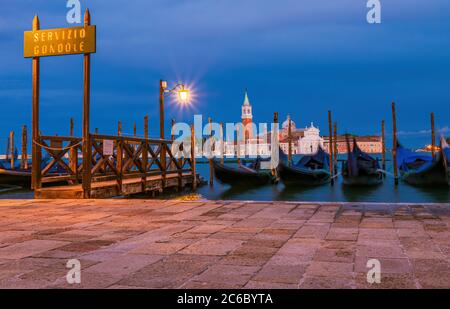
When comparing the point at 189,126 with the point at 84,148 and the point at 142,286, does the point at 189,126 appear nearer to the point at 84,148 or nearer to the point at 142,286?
the point at 84,148

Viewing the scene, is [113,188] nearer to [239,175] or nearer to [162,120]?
[162,120]

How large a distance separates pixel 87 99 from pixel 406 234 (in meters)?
6.48

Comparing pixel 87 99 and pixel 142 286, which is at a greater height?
pixel 87 99

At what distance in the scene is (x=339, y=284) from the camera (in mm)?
2613

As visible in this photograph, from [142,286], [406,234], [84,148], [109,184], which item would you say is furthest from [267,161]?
[142,286]

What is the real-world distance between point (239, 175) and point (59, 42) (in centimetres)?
1505

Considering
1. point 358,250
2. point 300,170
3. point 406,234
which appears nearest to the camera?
point 358,250

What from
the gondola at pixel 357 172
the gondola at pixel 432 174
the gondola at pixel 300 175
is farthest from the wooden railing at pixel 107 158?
the gondola at pixel 432 174

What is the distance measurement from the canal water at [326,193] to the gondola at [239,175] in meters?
0.40

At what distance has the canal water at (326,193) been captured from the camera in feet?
58.1

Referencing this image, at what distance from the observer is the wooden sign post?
812 cm

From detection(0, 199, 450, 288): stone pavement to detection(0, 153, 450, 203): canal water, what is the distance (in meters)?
10.4

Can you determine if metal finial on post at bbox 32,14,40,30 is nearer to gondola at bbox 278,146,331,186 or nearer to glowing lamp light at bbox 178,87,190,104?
glowing lamp light at bbox 178,87,190,104

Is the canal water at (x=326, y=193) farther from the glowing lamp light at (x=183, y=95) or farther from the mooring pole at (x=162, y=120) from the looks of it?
the glowing lamp light at (x=183, y=95)
